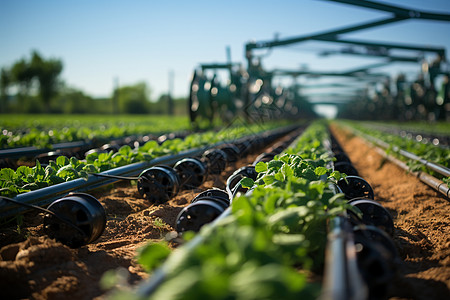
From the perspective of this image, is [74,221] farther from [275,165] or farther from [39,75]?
[39,75]

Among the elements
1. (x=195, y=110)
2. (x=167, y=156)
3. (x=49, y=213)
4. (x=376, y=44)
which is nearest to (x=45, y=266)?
(x=49, y=213)

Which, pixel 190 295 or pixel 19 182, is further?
pixel 19 182

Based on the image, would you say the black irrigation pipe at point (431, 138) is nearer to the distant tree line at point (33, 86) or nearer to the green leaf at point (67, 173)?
the green leaf at point (67, 173)

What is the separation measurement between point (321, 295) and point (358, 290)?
0.42ft

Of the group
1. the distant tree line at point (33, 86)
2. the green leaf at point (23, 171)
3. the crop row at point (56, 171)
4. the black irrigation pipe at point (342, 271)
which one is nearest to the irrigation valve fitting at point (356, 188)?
the black irrigation pipe at point (342, 271)

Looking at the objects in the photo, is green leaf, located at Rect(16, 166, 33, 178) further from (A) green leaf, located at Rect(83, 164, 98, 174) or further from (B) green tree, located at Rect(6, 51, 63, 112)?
(B) green tree, located at Rect(6, 51, 63, 112)

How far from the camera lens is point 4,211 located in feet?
7.93

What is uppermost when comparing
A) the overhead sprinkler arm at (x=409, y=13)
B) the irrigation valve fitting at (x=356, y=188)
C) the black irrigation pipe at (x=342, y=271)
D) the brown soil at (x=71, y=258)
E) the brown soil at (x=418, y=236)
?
the overhead sprinkler arm at (x=409, y=13)

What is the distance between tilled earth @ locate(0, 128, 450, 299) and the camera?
2014mm

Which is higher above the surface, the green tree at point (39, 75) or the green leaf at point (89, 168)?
the green tree at point (39, 75)

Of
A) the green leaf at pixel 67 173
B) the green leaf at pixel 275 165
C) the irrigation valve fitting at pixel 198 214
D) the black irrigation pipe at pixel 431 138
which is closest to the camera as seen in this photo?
the irrigation valve fitting at pixel 198 214

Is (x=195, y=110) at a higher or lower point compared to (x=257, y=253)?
higher

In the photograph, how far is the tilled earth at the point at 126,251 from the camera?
201 centimetres

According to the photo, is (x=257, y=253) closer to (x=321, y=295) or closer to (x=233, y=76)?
(x=321, y=295)
